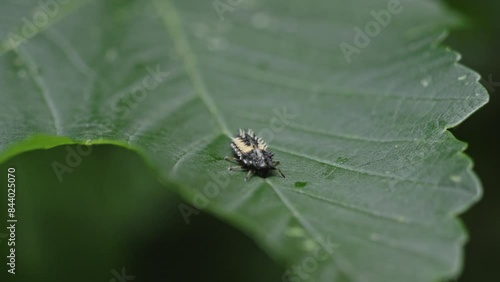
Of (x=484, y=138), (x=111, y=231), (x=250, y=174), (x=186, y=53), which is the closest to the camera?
(x=250, y=174)

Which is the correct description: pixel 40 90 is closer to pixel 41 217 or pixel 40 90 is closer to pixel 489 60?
pixel 41 217

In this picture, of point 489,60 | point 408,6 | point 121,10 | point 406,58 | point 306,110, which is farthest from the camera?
point 489,60

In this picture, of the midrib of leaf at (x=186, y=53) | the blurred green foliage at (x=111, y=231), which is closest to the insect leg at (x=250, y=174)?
the midrib of leaf at (x=186, y=53)

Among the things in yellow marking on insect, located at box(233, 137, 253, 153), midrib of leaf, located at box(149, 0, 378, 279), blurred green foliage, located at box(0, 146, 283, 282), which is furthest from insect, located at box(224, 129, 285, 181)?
blurred green foliage, located at box(0, 146, 283, 282)

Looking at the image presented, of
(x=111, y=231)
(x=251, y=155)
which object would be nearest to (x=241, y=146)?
(x=251, y=155)

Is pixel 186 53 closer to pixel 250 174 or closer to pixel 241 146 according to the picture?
pixel 241 146

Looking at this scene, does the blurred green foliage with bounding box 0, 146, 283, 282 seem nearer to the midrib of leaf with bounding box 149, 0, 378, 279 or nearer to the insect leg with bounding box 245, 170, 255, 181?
the midrib of leaf with bounding box 149, 0, 378, 279

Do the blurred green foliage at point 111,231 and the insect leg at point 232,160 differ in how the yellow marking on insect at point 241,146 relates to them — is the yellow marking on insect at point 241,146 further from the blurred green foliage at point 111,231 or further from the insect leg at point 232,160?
the blurred green foliage at point 111,231

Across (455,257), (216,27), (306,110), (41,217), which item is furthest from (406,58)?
(41,217)
